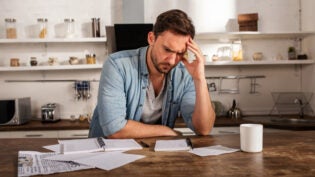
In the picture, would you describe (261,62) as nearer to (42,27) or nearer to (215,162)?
(42,27)

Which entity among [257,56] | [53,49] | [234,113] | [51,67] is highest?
[53,49]

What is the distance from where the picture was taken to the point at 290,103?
4070mm

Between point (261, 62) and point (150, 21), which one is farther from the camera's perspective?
point (150, 21)

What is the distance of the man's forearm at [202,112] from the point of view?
1806 mm

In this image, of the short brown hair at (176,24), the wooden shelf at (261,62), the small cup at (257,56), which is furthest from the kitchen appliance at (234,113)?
the short brown hair at (176,24)

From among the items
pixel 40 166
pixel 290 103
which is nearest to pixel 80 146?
pixel 40 166

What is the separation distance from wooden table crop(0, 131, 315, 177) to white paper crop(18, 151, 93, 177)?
29mm

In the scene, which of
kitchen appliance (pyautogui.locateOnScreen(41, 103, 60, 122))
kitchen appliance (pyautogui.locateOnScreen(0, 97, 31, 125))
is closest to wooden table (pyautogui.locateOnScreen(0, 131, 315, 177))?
kitchen appliance (pyautogui.locateOnScreen(0, 97, 31, 125))

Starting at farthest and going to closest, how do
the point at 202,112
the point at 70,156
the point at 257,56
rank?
1. the point at 257,56
2. the point at 202,112
3. the point at 70,156

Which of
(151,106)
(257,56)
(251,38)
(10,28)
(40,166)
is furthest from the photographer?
(251,38)

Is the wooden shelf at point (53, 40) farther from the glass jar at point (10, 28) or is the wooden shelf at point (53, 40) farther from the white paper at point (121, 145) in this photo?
the white paper at point (121, 145)

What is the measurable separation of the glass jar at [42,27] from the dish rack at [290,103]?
9.16 ft

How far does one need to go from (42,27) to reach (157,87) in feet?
7.79

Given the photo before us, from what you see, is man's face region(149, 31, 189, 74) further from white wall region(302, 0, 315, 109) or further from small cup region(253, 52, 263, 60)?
white wall region(302, 0, 315, 109)
